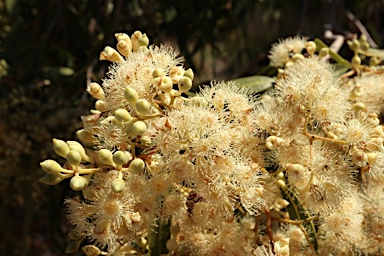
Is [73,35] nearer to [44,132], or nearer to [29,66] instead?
[29,66]

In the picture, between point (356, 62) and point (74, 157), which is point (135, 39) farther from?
point (356, 62)

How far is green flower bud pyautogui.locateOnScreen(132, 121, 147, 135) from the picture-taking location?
1.04 meters

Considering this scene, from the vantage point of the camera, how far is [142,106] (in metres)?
1.04

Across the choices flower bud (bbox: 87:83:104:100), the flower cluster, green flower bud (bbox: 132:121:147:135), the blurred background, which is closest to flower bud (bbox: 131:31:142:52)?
the flower cluster

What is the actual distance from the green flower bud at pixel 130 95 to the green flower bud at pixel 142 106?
12 mm

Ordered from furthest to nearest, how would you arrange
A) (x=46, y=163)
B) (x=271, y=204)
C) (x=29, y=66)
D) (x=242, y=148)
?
1. (x=29, y=66)
2. (x=271, y=204)
3. (x=242, y=148)
4. (x=46, y=163)

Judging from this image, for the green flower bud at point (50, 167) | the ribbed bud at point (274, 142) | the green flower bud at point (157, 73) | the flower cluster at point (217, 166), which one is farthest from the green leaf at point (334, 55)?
the green flower bud at point (50, 167)

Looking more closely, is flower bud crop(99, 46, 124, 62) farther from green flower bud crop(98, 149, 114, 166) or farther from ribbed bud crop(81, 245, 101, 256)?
ribbed bud crop(81, 245, 101, 256)

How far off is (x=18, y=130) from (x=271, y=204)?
4.08ft

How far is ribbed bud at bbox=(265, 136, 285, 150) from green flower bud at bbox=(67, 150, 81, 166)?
37 centimetres

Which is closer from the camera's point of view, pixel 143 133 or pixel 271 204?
pixel 143 133

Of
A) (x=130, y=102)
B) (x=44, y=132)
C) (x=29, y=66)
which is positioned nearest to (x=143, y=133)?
(x=130, y=102)

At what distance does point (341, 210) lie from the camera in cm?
124

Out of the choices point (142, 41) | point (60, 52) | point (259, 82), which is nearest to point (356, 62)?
point (259, 82)
